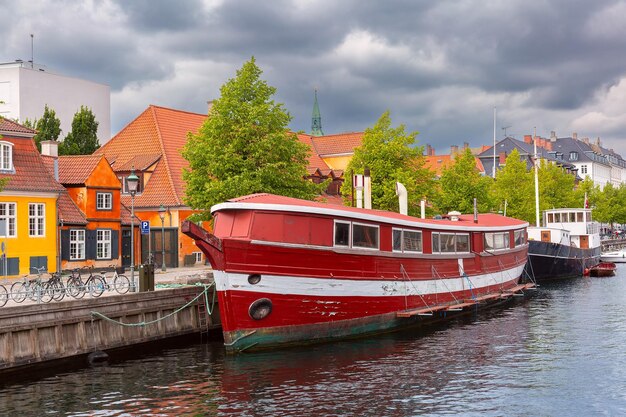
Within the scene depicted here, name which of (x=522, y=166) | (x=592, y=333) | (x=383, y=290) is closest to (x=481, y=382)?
(x=383, y=290)

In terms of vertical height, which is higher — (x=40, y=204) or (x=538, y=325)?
(x=40, y=204)

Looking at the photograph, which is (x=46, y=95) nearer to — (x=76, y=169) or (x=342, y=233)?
(x=76, y=169)

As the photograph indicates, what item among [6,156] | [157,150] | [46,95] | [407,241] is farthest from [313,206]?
[46,95]

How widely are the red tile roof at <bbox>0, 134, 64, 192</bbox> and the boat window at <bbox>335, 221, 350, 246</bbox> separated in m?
17.6

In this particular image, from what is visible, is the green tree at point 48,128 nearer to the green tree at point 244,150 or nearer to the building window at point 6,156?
the building window at point 6,156

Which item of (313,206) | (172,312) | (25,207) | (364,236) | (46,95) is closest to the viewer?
(313,206)

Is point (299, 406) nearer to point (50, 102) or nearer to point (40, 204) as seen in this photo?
point (40, 204)

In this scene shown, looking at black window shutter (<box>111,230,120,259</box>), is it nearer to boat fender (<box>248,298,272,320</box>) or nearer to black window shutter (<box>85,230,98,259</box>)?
black window shutter (<box>85,230,98,259</box>)

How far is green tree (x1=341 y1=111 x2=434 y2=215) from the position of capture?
4678cm

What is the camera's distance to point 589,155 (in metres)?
138

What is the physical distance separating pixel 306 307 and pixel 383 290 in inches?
154

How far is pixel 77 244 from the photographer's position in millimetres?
39594

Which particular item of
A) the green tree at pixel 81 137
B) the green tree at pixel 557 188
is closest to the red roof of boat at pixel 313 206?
the green tree at pixel 81 137

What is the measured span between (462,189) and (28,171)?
109ft
